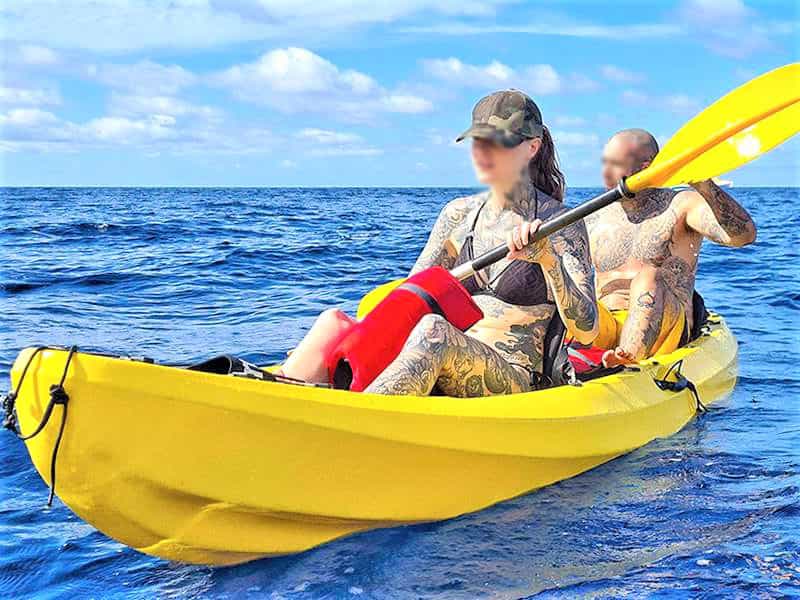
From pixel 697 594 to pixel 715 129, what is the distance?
89.0 inches

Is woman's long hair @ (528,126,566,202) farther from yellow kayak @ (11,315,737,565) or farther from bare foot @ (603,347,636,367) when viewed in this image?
bare foot @ (603,347,636,367)

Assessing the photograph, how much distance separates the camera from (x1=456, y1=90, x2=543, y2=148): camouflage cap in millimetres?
3512

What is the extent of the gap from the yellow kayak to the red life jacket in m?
0.27

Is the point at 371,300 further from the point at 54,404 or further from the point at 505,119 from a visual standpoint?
the point at 54,404

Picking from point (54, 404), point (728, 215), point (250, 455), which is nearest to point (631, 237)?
point (728, 215)

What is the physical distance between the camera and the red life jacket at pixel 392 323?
3.59 m

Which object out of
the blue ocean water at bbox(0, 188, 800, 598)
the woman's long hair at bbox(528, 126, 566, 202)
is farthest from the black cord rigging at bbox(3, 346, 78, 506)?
the woman's long hair at bbox(528, 126, 566, 202)

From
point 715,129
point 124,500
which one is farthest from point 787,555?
point 124,500

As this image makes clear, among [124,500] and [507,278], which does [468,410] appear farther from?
[124,500]

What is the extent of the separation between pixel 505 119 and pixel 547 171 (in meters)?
0.41

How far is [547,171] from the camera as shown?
12.7 ft

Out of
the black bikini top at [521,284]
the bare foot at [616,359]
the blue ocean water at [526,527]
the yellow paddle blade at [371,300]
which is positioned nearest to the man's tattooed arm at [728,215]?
the bare foot at [616,359]

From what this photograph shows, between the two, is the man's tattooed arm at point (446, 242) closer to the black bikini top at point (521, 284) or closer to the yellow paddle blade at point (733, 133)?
the black bikini top at point (521, 284)

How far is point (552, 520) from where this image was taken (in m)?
3.78
